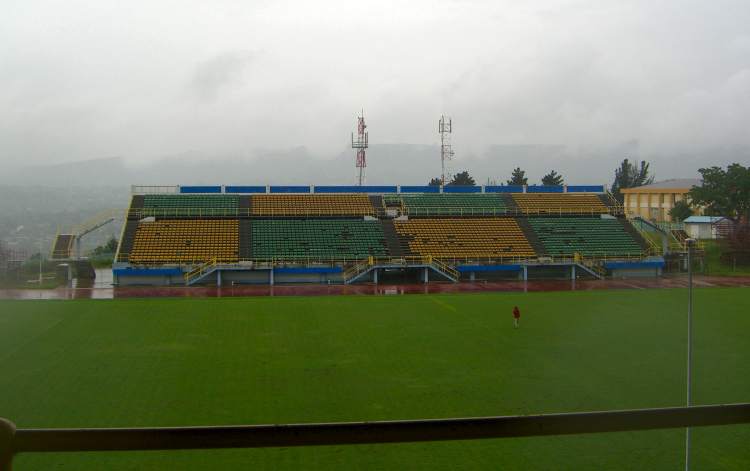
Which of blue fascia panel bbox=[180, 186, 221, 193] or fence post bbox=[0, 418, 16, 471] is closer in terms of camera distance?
fence post bbox=[0, 418, 16, 471]

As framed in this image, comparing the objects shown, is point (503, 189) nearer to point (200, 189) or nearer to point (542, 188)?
point (542, 188)

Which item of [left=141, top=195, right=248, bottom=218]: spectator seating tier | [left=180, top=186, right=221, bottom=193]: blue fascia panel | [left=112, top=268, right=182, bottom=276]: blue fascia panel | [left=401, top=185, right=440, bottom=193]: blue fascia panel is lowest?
[left=112, top=268, right=182, bottom=276]: blue fascia panel

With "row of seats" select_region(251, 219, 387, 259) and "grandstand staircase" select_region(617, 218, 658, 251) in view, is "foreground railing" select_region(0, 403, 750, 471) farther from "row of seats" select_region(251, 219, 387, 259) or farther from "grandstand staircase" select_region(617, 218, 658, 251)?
"grandstand staircase" select_region(617, 218, 658, 251)

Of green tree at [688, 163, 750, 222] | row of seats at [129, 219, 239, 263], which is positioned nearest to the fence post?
row of seats at [129, 219, 239, 263]

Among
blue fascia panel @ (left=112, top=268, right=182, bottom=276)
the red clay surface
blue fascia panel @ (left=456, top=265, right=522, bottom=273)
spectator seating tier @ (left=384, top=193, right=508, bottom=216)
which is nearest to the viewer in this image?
the red clay surface

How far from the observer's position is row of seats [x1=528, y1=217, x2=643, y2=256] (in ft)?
140

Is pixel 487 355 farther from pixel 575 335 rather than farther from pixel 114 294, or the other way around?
pixel 114 294

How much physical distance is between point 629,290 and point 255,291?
18.9m

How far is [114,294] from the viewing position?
3191 centimetres

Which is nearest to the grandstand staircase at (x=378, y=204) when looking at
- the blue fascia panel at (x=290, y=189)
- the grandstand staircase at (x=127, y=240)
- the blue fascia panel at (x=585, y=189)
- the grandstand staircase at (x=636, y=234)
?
the blue fascia panel at (x=290, y=189)

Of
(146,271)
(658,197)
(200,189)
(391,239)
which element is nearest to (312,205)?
(391,239)

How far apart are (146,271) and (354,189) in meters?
18.4

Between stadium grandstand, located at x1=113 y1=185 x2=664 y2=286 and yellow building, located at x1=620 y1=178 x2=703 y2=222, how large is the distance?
72.6 feet

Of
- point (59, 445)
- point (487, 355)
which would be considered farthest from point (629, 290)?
point (59, 445)
